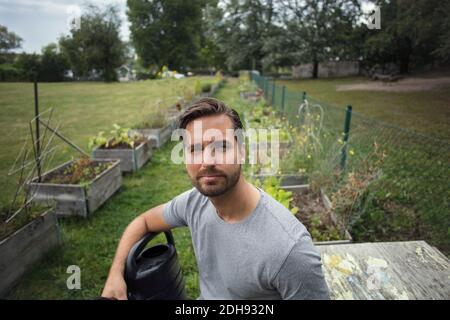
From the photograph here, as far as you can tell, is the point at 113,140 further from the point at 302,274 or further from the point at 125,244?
the point at 302,274

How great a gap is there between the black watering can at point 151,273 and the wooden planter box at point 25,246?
1.67 m

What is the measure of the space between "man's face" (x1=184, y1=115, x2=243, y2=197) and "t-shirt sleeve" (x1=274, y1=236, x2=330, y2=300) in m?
0.39

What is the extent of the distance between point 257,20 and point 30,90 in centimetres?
2748

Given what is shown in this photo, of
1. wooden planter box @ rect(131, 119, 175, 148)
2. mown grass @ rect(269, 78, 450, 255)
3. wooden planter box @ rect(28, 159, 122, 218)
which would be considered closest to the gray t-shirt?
mown grass @ rect(269, 78, 450, 255)

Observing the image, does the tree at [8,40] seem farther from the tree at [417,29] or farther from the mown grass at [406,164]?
the mown grass at [406,164]

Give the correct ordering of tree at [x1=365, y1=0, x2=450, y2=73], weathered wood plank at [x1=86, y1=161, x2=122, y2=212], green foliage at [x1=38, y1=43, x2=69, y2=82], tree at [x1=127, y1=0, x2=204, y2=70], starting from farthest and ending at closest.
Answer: tree at [x1=127, y1=0, x2=204, y2=70], weathered wood plank at [x1=86, y1=161, x2=122, y2=212], green foliage at [x1=38, y1=43, x2=69, y2=82], tree at [x1=365, y1=0, x2=450, y2=73]

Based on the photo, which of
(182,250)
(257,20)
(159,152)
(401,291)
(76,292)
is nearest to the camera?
(401,291)

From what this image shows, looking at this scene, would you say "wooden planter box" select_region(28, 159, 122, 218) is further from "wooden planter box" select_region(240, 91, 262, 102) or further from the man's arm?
"wooden planter box" select_region(240, 91, 262, 102)

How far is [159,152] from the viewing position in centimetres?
642

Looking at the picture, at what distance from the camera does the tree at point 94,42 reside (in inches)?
105

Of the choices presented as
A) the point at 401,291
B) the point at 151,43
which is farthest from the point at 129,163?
the point at 151,43

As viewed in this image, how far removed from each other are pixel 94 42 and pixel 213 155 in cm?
250

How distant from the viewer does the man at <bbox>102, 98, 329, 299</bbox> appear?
3.72ft
